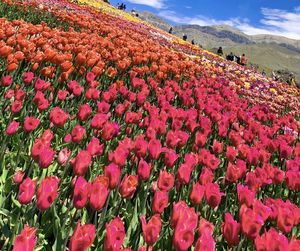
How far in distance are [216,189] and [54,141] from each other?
2.89 metres

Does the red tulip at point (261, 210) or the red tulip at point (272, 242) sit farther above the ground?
the red tulip at point (272, 242)

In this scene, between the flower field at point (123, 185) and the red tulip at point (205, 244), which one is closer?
the red tulip at point (205, 244)

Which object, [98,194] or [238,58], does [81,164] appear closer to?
[98,194]

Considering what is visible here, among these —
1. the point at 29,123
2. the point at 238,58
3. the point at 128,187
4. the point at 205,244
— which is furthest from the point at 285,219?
the point at 238,58

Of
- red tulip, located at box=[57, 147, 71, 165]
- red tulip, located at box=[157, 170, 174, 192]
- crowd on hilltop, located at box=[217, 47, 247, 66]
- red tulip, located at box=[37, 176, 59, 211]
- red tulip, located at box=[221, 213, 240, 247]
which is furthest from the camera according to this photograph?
crowd on hilltop, located at box=[217, 47, 247, 66]

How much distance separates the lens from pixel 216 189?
3793 millimetres

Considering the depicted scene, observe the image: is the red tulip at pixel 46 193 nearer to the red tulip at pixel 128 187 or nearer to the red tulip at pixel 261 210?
the red tulip at pixel 128 187

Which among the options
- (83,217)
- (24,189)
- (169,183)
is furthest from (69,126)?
(24,189)

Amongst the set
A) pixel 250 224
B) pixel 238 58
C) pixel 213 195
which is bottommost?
pixel 238 58

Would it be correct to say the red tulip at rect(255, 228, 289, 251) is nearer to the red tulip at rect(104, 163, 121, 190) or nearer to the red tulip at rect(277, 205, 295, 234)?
the red tulip at rect(277, 205, 295, 234)

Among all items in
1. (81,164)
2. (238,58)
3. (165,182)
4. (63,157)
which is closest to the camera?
(81,164)

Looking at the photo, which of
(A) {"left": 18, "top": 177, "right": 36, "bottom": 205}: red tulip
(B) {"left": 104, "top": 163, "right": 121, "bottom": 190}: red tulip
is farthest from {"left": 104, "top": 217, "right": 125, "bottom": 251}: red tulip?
(B) {"left": 104, "top": 163, "right": 121, "bottom": 190}: red tulip

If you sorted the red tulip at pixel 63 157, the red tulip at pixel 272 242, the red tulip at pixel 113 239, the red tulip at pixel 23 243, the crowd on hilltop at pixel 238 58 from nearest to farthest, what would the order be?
the red tulip at pixel 23 243 → the red tulip at pixel 113 239 → the red tulip at pixel 272 242 → the red tulip at pixel 63 157 → the crowd on hilltop at pixel 238 58

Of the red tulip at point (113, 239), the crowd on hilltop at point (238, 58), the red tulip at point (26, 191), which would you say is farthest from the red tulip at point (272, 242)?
the crowd on hilltop at point (238, 58)
